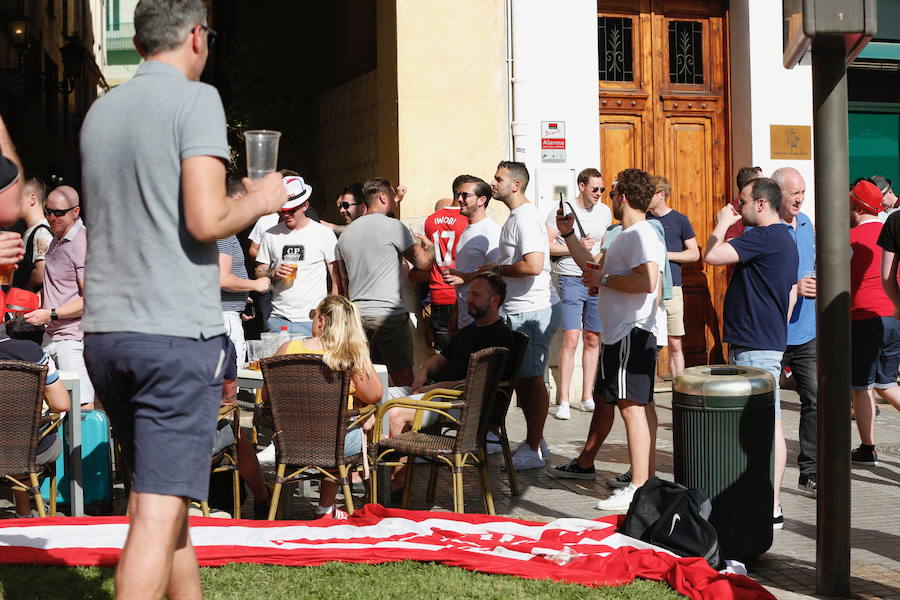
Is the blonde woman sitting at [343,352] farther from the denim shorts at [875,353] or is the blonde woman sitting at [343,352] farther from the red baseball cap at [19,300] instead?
the denim shorts at [875,353]

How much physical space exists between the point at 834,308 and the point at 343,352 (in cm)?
253

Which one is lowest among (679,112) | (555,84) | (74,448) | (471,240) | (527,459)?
(527,459)

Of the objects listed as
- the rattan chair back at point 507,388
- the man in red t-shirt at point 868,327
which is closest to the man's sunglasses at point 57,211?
the rattan chair back at point 507,388

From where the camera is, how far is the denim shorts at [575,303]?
10.8 meters

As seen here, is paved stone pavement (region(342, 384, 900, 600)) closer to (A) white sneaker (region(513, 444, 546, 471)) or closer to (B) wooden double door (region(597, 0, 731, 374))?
(A) white sneaker (region(513, 444, 546, 471))

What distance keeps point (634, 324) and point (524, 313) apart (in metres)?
1.68

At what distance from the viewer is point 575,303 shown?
10.8 m

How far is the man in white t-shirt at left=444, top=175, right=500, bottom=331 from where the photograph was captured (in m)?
9.19

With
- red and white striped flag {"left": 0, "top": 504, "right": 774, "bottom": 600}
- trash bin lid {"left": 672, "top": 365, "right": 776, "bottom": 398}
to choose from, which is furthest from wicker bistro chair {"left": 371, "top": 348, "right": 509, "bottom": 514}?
trash bin lid {"left": 672, "top": 365, "right": 776, "bottom": 398}

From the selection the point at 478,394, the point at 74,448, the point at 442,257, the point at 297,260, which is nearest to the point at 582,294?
the point at 442,257

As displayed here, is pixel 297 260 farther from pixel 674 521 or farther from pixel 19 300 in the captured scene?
pixel 674 521

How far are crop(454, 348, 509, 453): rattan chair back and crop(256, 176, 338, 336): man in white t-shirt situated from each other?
8.53ft

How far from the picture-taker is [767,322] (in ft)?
22.2

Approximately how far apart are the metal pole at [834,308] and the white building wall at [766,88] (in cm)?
737
